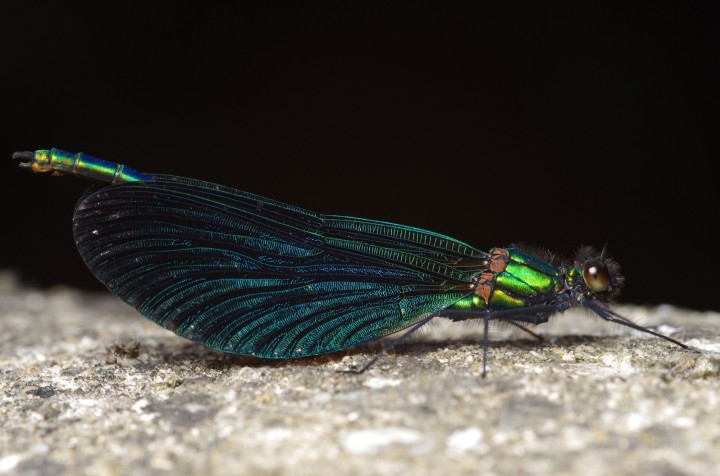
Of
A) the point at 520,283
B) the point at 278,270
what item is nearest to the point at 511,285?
the point at 520,283

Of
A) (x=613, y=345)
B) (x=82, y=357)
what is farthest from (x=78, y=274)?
(x=613, y=345)

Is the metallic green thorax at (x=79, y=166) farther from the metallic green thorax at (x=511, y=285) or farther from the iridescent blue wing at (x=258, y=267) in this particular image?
the metallic green thorax at (x=511, y=285)

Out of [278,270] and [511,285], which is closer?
[278,270]

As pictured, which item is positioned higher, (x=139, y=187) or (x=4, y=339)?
(x=139, y=187)

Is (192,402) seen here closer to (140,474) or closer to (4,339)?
(140,474)

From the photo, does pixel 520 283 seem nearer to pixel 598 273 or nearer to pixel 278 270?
pixel 598 273
